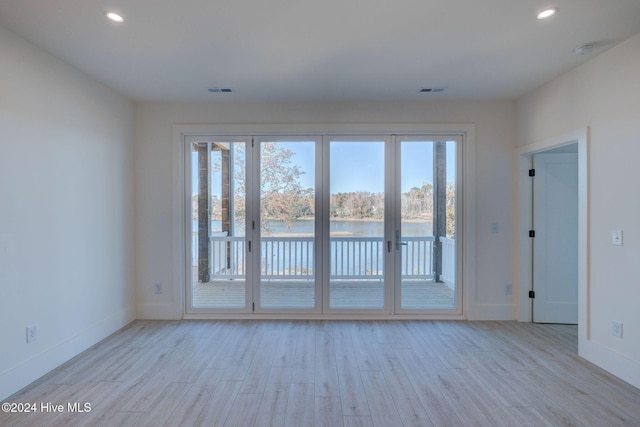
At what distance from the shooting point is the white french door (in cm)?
388

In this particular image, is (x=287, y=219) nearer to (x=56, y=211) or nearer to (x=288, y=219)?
(x=288, y=219)

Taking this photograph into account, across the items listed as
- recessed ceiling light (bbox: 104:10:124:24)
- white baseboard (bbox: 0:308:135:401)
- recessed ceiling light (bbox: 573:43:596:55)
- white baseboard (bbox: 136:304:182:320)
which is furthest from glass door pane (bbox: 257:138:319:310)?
recessed ceiling light (bbox: 573:43:596:55)

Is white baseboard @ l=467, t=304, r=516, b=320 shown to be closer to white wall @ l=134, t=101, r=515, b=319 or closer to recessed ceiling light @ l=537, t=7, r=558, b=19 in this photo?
white wall @ l=134, t=101, r=515, b=319

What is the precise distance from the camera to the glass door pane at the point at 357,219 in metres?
3.89

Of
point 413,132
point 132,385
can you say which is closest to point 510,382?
point 413,132

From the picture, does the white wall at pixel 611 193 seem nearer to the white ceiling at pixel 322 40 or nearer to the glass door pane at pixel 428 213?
the white ceiling at pixel 322 40

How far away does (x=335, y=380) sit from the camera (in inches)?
98.2

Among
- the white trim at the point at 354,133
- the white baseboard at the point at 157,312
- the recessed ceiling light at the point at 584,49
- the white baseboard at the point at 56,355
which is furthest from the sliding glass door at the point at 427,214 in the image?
the white baseboard at the point at 56,355

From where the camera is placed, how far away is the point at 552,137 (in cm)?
323

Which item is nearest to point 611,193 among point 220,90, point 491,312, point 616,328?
point 616,328

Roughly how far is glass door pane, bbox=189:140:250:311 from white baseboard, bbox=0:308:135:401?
857 millimetres

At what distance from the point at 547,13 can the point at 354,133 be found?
209 cm

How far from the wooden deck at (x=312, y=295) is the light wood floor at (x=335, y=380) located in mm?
399

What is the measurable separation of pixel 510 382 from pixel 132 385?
2.96 meters
